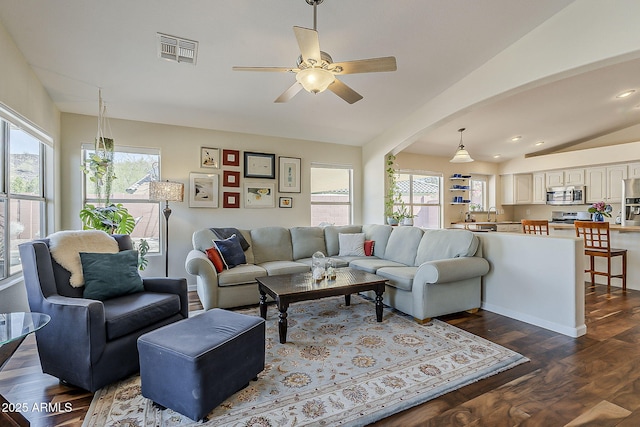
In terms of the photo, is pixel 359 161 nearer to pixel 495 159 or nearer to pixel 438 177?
pixel 438 177

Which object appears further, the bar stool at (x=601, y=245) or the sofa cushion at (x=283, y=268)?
the bar stool at (x=601, y=245)

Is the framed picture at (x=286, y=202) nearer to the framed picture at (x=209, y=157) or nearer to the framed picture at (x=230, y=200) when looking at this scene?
the framed picture at (x=230, y=200)

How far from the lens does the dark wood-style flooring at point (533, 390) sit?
172 centimetres

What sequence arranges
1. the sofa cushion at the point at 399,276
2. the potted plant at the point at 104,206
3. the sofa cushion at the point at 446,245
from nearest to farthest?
the sofa cushion at the point at 399,276, the sofa cushion at the point at 446,245, the potted plant at the point at 104,206

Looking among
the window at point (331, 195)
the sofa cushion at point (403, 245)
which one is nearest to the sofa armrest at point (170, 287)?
the sofa cushion at point (403, 245)

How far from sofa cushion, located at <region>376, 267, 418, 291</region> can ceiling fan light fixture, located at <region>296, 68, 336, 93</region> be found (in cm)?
213

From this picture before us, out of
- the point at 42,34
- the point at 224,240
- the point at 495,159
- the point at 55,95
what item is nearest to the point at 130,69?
the point at 42,34

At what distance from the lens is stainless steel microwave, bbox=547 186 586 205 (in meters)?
6.43

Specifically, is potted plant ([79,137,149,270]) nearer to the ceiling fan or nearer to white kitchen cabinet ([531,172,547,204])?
the ceiling fan

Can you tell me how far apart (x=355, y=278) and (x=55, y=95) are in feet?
13.1

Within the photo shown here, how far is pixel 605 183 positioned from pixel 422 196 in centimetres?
351

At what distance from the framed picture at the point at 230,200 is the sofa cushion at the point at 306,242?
0.98 m

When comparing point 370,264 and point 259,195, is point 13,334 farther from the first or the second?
point 259,195

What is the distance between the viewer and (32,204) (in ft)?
10.8
